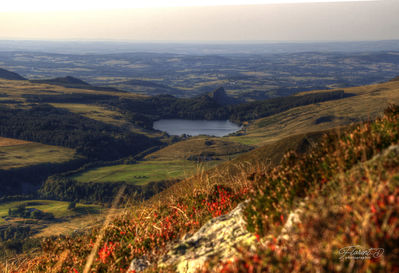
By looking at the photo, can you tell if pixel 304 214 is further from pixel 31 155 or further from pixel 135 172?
pixel 31 155

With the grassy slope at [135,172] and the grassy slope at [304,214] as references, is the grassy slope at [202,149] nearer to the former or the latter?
the grassy slope at [135,172]

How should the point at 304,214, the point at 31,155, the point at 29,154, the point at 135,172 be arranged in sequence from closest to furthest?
the point at 304,214, the point at 135,172, the point at 31,155, the point at 29,154

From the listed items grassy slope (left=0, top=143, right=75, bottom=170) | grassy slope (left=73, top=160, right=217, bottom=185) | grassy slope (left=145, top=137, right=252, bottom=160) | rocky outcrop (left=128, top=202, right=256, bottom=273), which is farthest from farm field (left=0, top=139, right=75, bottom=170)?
rocky outcrop (left=128, top=202, right=256, bottom=273)

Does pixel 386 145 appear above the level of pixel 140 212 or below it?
above

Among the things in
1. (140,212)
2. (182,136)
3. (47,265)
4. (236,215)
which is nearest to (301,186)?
(236,215)

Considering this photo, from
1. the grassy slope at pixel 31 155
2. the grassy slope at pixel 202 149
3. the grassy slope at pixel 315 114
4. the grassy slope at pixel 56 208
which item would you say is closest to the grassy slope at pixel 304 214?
the grassy slope at pixel 56 208

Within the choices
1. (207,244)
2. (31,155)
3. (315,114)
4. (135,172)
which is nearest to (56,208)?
(135,172)

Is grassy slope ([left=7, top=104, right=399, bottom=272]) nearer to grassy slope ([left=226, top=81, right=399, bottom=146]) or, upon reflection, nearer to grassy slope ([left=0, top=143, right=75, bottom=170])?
grassy slope ([left=0, top=143, right=75, bottom=170])

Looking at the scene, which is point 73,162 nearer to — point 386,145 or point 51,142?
point 51,142
